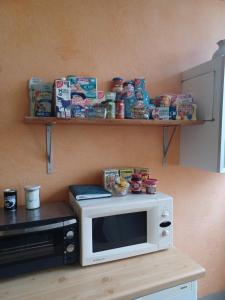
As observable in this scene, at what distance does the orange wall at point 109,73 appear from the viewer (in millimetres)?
1245

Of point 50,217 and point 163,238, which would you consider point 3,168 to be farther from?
point 163,238

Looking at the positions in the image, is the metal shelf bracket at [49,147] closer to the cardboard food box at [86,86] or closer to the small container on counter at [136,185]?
the cardboard food box at [86,86]

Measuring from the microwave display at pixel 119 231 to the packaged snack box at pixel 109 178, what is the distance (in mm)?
229

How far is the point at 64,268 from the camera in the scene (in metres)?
1.08

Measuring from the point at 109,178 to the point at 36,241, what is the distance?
1.76 ft

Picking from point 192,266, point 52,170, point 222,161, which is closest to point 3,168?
point 52,170

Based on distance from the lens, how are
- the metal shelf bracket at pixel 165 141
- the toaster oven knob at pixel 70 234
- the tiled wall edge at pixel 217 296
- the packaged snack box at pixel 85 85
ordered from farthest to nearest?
1. the tiled wall edge at pixel 217 296
2. the metal shelf bracket at pixel 165 141
3. the packaged snack box at pixel 85 85
4. the toaster oven knob at pixel 70 234

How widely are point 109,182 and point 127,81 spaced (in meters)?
0.65

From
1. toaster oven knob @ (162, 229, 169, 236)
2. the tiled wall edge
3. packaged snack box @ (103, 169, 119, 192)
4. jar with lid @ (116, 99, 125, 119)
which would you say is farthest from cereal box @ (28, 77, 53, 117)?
the tiled wall edge

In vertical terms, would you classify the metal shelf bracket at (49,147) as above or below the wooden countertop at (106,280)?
above

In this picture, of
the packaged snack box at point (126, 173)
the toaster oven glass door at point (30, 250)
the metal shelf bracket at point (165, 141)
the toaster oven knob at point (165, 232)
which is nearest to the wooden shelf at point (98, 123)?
the metal shelf bracket at point (165, 141)

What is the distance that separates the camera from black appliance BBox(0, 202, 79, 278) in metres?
0.97

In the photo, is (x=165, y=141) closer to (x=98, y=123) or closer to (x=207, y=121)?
(x=207, y=121)

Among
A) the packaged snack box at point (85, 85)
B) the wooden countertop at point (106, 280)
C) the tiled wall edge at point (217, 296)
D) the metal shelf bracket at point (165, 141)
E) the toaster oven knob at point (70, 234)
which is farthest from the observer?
the tiled wall edge at point (217, 296)
